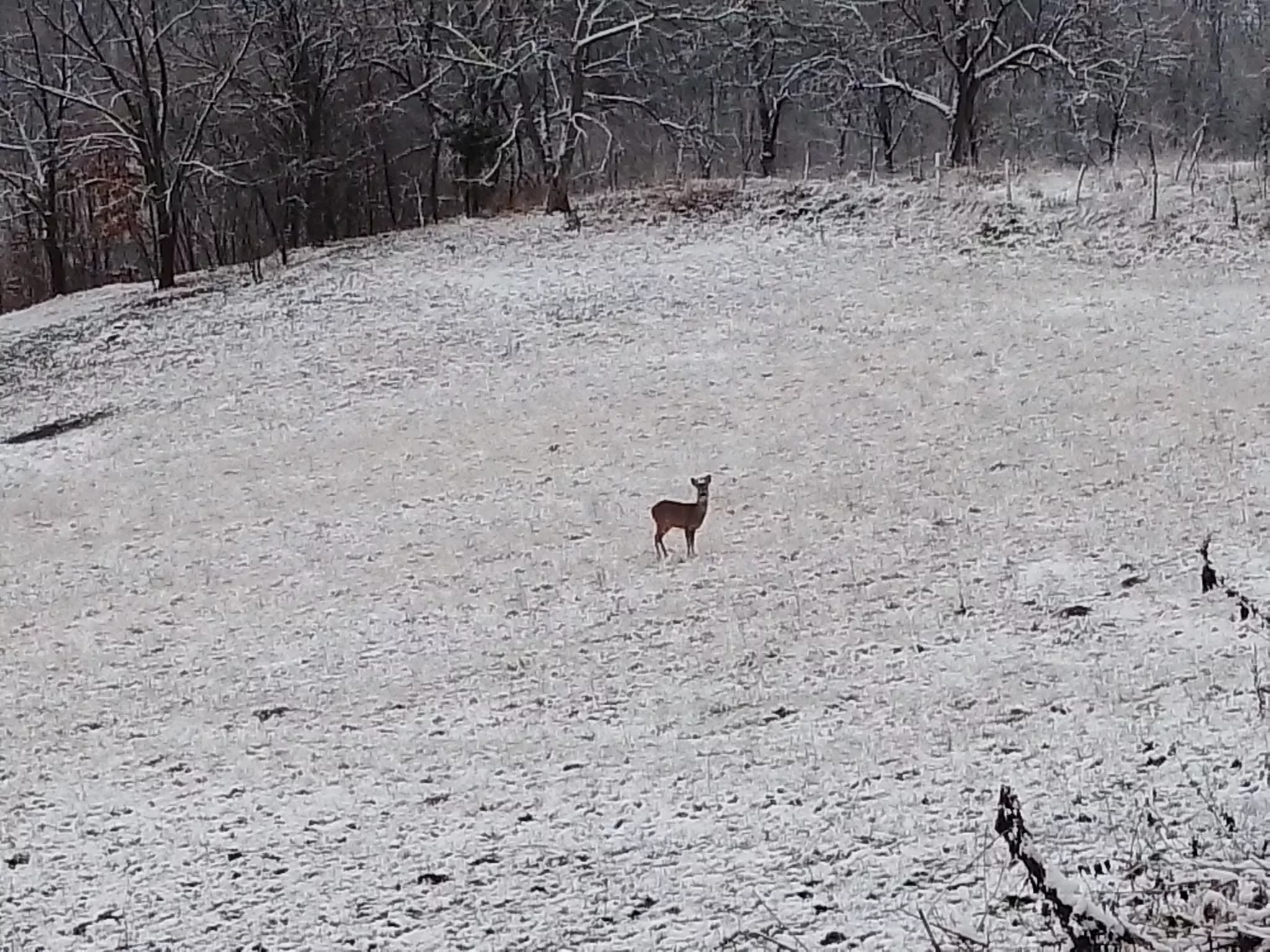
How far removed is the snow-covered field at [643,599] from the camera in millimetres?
6824

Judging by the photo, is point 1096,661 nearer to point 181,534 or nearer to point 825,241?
point 181,534

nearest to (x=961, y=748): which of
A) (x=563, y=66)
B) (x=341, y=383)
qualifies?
(x=341, y=383)

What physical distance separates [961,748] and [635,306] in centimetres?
1717

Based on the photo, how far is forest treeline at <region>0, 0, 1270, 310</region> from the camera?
108 feet

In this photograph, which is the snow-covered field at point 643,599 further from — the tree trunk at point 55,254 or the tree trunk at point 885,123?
the tree trunk at point 885,123

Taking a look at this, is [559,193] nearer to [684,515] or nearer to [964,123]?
[964,123]

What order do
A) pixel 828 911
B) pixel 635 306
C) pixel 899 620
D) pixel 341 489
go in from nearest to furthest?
pixel 828 911 → pixel 899 620 → pixel 341 489 → pixel 635 306

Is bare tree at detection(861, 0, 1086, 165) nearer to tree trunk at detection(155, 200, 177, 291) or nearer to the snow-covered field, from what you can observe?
the snow-covered field

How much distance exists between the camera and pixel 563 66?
35.0m

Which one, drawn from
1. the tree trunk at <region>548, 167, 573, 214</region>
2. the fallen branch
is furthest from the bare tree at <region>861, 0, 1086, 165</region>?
the fallen branch

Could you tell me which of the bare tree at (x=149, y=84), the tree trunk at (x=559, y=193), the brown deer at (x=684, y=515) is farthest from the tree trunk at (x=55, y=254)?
the brown deer at (x=684, y=515)

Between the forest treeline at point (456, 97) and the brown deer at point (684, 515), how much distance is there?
18.5 m

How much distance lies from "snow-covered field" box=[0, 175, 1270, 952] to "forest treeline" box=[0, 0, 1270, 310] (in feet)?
27.7

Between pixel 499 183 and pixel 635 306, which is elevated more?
pixel 499 183
